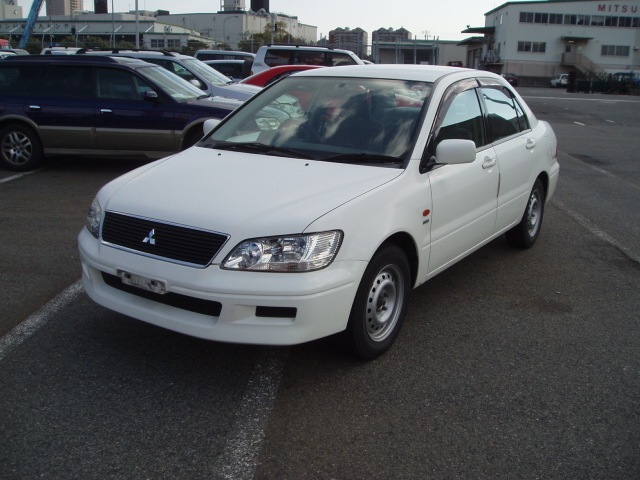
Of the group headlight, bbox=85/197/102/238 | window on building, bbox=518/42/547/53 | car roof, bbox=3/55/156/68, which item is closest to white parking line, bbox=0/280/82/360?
headlight, bbox=85/197/102/238

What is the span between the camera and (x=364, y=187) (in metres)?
3.85

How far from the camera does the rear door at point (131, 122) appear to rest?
32.2 ft

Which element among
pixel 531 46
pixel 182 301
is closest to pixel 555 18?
pixel 531 46

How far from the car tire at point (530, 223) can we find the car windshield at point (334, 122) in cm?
208

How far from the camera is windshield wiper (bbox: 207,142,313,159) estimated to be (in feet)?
14.5

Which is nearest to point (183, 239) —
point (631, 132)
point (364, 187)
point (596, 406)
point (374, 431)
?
point (364, 187)

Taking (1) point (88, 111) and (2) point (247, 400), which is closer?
(2) point (247, 400)

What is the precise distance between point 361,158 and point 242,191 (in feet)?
2.94

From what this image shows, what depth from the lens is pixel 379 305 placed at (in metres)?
3.99

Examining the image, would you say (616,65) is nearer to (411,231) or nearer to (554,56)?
(554,56)

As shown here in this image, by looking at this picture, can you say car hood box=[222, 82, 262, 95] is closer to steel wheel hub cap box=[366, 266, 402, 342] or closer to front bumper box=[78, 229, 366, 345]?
steel wheel hub cap box=[366, 266, 402, 342]

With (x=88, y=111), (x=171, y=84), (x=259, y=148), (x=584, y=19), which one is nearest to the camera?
(x=259, y=148)

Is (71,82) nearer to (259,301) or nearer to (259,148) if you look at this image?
(259,148)

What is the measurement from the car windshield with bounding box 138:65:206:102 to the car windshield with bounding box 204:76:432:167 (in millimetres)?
5336
